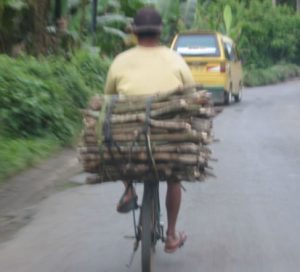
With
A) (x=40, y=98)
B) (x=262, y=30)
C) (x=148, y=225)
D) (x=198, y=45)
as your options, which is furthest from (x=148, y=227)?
(x=262, y=30)

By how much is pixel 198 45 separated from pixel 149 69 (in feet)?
53.9

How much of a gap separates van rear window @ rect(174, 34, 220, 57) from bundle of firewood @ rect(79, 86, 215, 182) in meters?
16.3

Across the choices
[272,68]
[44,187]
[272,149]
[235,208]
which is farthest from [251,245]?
[272,68]

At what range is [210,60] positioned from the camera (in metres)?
22.0

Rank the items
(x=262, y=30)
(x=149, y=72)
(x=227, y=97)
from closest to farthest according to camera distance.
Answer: (x=149, y=72), (x=227, y=97), (x=262, y=30)

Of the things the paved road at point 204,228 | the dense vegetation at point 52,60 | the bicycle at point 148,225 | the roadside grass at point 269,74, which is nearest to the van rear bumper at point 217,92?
the dense vegetation at point 52,60

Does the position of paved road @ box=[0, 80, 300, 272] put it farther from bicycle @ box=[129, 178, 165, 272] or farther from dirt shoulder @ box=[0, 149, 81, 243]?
bicycle @ box=[129, 178, 165, 272]

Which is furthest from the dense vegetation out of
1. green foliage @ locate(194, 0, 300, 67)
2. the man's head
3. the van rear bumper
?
green foliage @ locate(194, 0, 300, 67)


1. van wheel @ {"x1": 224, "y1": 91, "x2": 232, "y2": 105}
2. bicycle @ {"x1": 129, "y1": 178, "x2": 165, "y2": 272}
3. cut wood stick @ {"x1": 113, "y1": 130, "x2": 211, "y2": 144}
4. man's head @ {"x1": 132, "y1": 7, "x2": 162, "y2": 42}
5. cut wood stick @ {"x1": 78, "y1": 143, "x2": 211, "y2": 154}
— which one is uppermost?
man's head @ {"x1": 132, "y1": 7, "x2": 162, "y2": 42}

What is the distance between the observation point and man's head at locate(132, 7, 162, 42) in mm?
6566

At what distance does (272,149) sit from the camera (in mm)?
14398

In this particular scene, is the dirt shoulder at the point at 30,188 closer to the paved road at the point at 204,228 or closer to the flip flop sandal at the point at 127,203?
the paved road at the point at 204,228

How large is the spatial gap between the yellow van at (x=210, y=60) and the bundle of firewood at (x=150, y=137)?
15.6 metres

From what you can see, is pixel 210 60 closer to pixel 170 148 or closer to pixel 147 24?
pixel 147 24
